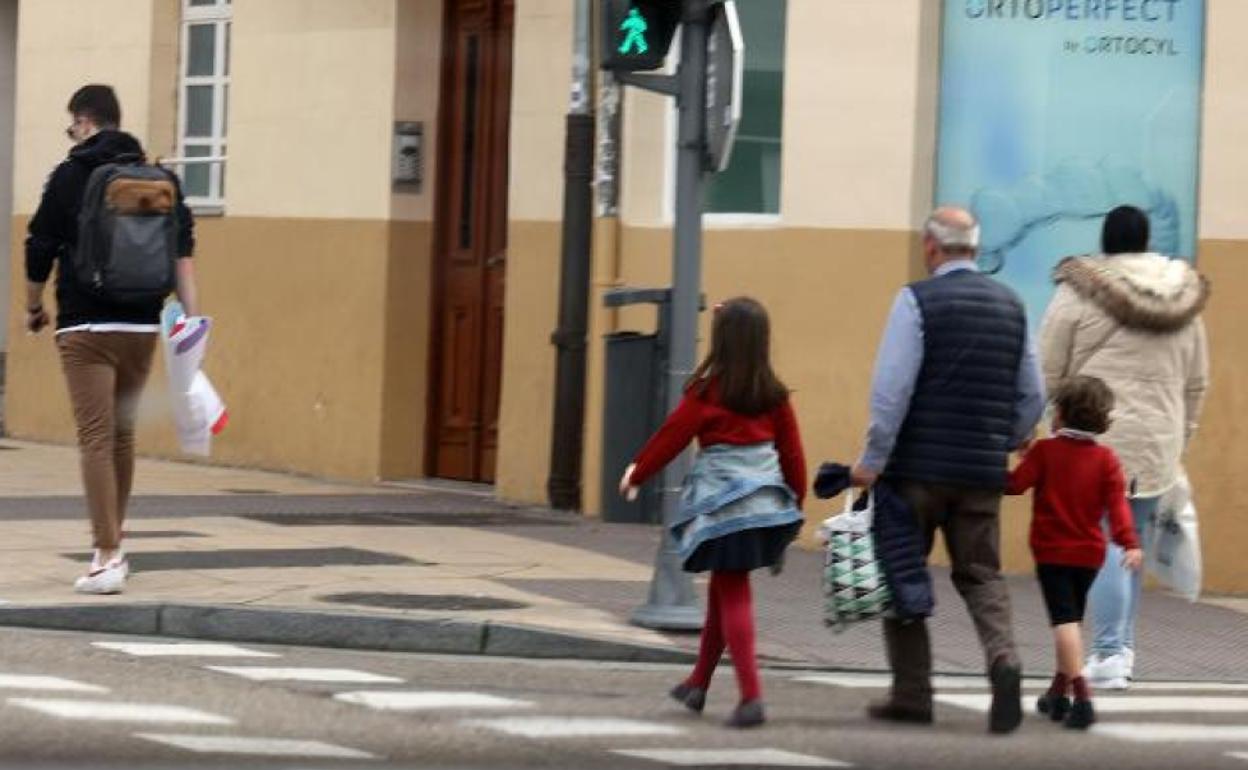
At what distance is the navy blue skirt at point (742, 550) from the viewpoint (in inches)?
397

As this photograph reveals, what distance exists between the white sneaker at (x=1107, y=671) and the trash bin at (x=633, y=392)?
5.63 feet

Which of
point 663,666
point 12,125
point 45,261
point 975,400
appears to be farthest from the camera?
point 12,125

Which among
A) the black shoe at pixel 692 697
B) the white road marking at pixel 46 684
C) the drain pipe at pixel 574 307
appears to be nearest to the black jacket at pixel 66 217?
the white road marking at pixel 46 684

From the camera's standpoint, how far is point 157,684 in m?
10.3

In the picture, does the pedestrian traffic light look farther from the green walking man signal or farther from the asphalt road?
the asphalt road

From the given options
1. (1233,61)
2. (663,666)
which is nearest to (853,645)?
(663,666)

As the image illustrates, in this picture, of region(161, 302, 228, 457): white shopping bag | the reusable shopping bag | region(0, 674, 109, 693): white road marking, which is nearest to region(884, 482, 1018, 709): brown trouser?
the reusable shopping bag

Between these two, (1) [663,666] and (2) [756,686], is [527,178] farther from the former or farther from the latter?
(2) [756,686]

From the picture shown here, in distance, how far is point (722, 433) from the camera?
1016 centimetres

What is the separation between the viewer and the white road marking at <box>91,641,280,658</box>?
1116 centimetres

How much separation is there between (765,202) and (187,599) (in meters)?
5.07

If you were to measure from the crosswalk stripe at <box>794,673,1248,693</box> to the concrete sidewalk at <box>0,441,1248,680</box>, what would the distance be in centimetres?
16

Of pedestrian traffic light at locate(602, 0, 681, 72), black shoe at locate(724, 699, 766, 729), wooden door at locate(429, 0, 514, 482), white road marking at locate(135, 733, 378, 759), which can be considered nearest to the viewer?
white road marking at locate(135, 733, 378, 759)

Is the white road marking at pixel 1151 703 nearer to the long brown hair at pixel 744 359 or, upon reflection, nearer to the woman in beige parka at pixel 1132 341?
the woman in beige parka at pixel 1132 341
